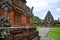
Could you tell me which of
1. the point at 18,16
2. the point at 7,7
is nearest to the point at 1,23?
the point at 7,7

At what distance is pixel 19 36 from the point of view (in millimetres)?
9953

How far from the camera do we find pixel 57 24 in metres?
63.3

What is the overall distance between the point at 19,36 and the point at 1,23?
129cm

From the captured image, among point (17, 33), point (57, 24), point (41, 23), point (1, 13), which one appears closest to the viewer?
point (17, 33)

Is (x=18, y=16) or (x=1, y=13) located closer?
(x=1, y=13)

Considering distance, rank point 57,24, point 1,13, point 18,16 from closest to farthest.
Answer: point 1,13 < point 18,16 < point 57,24

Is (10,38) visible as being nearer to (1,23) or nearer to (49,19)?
(1,23)

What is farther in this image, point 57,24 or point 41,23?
point 41,23

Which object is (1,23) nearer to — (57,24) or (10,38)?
(10,38)

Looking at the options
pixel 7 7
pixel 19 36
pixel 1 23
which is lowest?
pixel 19 36

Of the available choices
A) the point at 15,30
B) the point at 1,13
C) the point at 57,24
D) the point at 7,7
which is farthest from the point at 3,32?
the point at 57,24

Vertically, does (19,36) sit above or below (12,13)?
below

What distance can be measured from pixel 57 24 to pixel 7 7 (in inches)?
2107

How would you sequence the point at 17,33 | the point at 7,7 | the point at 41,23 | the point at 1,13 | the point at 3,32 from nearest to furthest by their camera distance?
the point at 3,32
the point at 17,33
the point at 7,7
the point at 1,13
the point at 41,23
